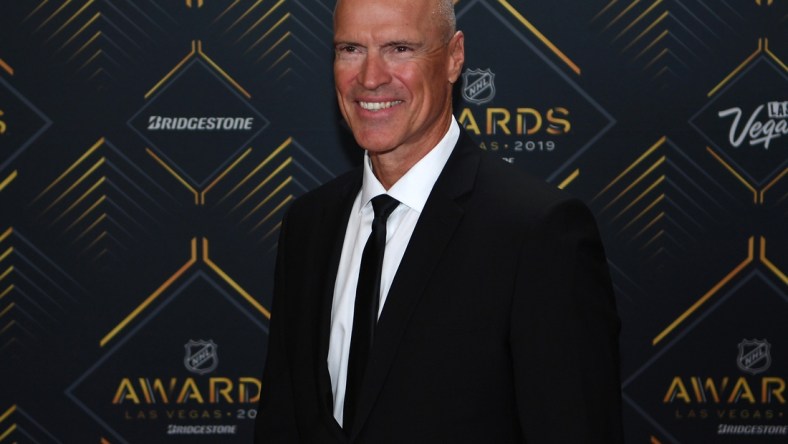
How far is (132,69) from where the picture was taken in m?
2.40

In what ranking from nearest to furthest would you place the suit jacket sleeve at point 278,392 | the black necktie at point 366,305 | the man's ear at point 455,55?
the black necktie at point 366,305, the man's ear at point 455,55, the suit jacket sleeve at point 278,392

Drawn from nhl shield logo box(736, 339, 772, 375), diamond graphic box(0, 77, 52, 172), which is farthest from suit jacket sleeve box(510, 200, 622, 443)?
diamond graphic box(0, 77, 52, 172)

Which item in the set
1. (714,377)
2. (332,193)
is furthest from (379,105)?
(714,377)

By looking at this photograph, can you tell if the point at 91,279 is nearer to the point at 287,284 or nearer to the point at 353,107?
the point at 287,284

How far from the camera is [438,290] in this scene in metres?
1.20

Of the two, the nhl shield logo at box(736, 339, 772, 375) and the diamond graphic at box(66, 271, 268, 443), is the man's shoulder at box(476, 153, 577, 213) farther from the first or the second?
the nhl shield logo at box(736, 339, 772, 375)

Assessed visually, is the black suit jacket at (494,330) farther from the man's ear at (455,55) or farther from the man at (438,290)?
the man's ear at (455,55)

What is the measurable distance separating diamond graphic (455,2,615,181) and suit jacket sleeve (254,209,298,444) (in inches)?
41.9

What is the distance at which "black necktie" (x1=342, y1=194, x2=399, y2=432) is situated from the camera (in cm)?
124

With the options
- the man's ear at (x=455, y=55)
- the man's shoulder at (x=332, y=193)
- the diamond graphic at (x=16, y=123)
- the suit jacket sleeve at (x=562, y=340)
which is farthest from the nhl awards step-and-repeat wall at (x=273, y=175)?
the suit jacket sleeve at (x=562, y=340)

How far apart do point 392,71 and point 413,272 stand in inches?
13.1

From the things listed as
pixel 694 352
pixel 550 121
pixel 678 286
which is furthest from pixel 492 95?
pixel 694 352

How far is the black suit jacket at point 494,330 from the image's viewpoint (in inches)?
44.0

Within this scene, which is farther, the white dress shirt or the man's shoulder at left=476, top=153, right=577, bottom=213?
the white dress shirt
